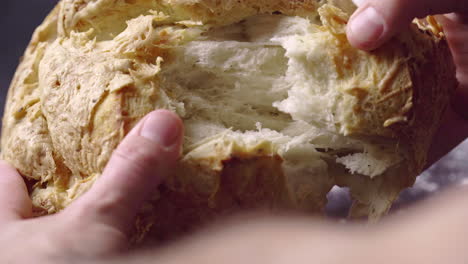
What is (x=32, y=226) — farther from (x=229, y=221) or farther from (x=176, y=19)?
(x=176, y=19)

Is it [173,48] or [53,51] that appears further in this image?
[53,51]

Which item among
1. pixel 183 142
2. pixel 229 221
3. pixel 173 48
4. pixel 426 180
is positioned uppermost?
pixel 173 48

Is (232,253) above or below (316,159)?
above

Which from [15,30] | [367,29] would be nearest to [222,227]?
[367,29]

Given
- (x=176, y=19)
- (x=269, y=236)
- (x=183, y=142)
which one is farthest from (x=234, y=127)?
(x=269, y=236)

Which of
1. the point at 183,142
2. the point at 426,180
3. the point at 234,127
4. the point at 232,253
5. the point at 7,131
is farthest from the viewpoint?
the point at 426,180

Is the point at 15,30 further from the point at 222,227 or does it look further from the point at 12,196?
the point at 222,227

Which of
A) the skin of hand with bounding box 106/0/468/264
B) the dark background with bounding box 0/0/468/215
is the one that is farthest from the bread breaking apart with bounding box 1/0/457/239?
the dark background with bounding box 0/0/468/215

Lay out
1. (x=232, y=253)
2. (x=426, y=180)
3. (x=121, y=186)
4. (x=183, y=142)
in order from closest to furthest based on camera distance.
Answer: (x=232, y=253) → (x=121, y=186) → (x=183, y=142) → (x=426, y=180)
